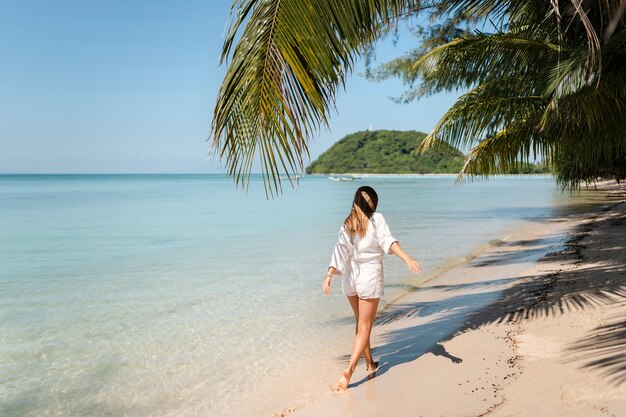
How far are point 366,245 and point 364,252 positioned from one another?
6cm

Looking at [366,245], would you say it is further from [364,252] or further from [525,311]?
[525,311]

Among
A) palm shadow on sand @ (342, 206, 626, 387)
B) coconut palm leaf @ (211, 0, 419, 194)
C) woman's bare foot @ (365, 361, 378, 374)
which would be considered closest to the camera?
coconut palm leaf @ (211, 0, 419, 194)

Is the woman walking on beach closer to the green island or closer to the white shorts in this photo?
the white shorts

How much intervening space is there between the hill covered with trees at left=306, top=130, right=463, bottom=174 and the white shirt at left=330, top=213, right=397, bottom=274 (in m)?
117

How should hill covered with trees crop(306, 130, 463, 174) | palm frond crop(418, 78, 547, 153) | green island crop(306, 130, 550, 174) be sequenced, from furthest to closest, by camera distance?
hill covered with trees crop(306, 130, 463, 174)
green island crop(306, 130, 550, 174)
palm frond crop(418, 78, 547, 153)

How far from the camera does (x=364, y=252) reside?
404 cm

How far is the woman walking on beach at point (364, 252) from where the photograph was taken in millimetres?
4000

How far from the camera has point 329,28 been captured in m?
3.12

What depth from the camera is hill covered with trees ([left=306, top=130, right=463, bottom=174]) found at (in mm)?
126188

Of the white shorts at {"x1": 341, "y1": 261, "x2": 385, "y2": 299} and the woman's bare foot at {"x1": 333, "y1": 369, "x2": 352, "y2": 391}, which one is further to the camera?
the woman's bare foot at {"x1": 333, "y1": 369, "x2": 352, "y2": 391}

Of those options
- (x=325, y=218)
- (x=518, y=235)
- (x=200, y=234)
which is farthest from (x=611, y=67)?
(x=325, y=218)

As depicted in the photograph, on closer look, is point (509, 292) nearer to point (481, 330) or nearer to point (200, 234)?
point (481, 330)

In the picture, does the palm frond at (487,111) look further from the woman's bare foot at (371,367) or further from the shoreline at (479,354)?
the woman's bare foot at (371,367)

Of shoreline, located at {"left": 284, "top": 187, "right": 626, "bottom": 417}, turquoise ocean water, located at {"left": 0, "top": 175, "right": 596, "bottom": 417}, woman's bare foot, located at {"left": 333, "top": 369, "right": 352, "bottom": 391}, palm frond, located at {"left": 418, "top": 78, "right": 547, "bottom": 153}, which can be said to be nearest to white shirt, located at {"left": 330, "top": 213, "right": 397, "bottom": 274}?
woman's bare foot, located at {"left": 333, "top": 369, "right": 352, "bottom": 391}
